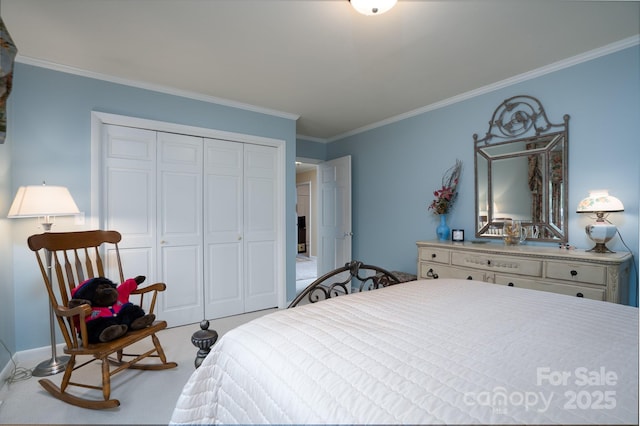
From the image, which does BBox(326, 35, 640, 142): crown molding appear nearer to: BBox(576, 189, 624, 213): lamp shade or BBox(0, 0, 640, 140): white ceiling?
BBox(0, 0, 640, 140): white ceiling

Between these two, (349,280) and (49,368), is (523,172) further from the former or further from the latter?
(49,368)

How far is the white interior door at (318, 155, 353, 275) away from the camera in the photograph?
4469 mm

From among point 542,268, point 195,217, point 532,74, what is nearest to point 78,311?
point 195,217

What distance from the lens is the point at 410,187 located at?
378 centimetres

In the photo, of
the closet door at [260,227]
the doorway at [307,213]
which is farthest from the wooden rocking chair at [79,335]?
the doorway at [307,213]

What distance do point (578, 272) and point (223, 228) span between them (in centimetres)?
321

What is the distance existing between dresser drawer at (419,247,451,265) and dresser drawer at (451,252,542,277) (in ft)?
0.21

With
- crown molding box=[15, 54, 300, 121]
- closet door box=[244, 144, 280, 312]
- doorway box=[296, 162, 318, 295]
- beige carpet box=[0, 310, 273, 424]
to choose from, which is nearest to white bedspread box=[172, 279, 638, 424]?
beige carpet box=[0, 310, 273, 424]

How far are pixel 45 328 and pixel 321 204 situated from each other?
366 cm

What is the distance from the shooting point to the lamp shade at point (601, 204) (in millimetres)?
2133

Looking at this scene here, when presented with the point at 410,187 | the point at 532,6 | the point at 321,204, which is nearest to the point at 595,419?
the point at 532,6

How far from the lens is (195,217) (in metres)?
3.22

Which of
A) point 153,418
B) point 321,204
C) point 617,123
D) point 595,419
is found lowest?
point 153,418

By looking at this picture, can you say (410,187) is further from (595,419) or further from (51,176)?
(51,176)
